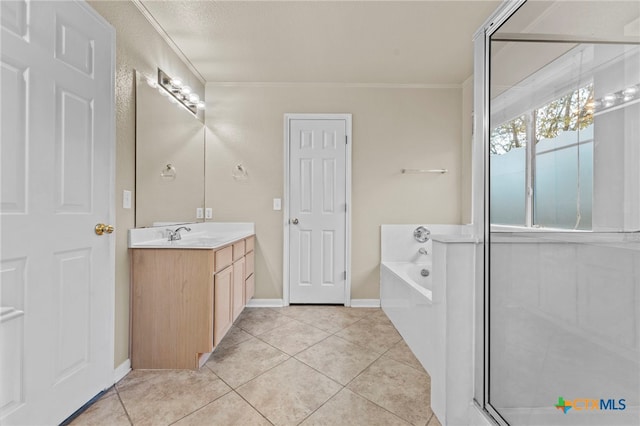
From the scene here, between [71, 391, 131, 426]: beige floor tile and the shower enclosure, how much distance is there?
1782 mm

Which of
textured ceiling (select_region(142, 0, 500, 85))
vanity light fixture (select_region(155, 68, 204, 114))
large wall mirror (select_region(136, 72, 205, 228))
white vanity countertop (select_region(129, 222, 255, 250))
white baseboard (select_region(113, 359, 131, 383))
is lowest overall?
white baseboard (select_region(113, 359, 131, 383))

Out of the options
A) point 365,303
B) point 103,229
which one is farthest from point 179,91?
point 365,303

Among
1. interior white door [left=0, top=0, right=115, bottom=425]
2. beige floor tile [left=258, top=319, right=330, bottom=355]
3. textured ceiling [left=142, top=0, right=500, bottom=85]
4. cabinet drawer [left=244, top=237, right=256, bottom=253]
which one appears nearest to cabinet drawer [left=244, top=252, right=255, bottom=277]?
cabinet drawer [left=244, top=237, right=256, bottom=253]

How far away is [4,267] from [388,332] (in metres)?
2.48

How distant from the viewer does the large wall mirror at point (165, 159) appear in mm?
2059

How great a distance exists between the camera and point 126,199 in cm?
189

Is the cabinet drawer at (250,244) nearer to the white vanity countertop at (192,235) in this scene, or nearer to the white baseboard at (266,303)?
the white vanity countertop at (192,235)

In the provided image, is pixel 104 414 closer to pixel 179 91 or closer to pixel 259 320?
pixel 259 320

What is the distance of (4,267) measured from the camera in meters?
1.16

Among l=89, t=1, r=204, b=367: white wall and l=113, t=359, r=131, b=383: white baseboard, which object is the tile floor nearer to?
l=113, t=359, r=131, b=383: white baseboard

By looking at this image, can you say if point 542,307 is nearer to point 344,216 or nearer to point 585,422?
point 585,422

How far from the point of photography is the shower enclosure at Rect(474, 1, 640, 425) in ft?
3.38

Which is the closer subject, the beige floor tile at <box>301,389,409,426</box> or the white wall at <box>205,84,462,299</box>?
the beige floor tile at <box>301,389,409,426</box>

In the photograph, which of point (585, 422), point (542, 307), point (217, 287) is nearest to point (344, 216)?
point (217, 287)
